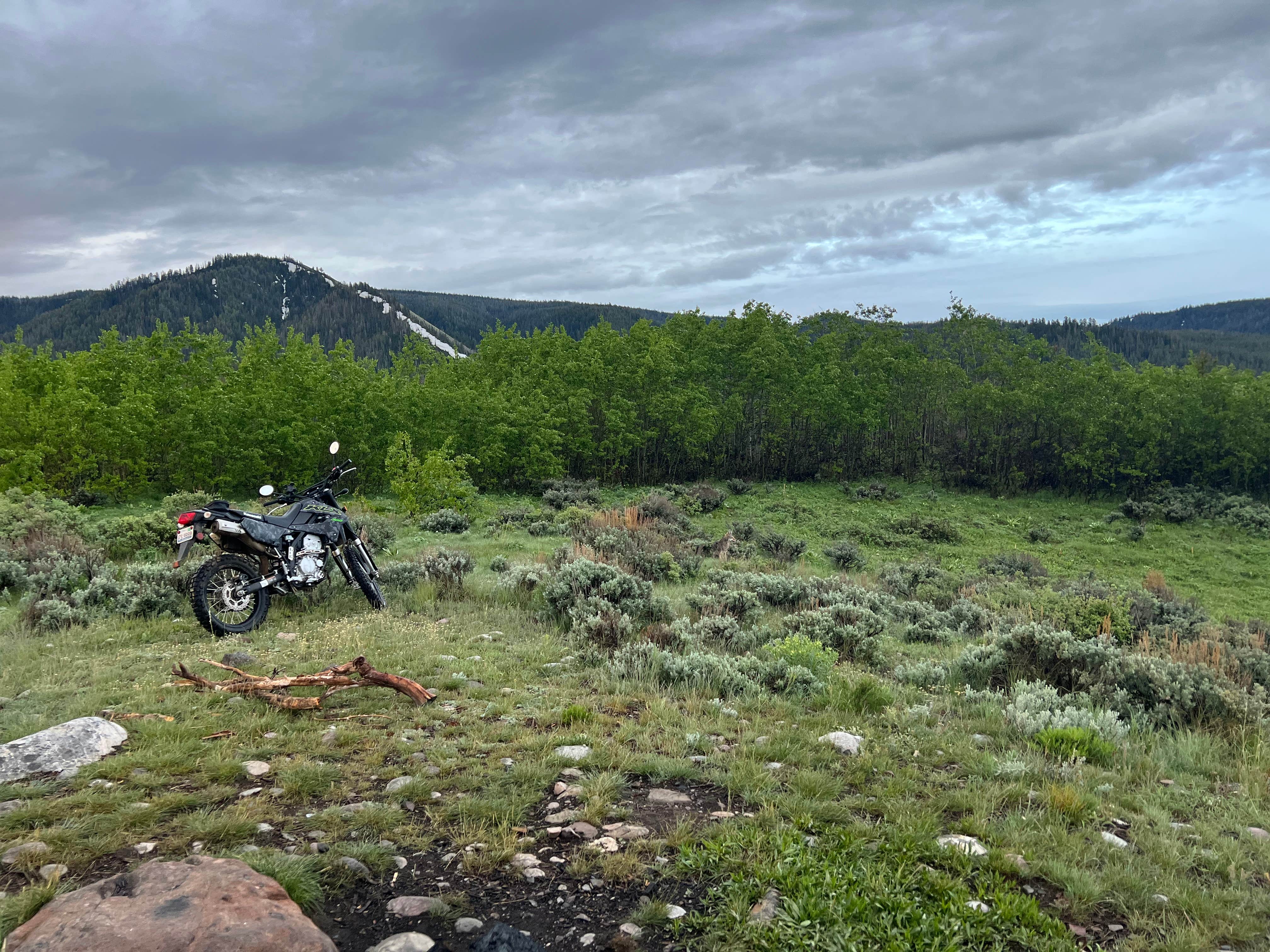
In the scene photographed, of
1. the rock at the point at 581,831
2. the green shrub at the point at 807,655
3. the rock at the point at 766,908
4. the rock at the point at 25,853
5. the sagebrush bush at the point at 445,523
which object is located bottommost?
the sagebrush bush at the point at 445,523

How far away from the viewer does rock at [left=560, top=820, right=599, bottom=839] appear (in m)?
3.68

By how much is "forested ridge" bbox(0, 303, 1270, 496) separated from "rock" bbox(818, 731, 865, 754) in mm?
24656

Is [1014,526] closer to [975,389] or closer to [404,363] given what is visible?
[975,389]

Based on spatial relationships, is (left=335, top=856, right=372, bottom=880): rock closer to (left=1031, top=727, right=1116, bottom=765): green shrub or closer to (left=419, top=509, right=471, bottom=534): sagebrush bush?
(left=1031, top=727, right=1116, bottom=765): green shrub

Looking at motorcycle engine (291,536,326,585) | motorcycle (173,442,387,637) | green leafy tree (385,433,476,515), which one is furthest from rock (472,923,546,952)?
green leafy tree (385,433,476,515)

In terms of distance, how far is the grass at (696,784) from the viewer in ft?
10.2

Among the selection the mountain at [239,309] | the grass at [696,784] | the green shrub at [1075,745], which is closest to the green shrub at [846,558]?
the grass at [696,784]

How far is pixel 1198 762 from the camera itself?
5.00 m

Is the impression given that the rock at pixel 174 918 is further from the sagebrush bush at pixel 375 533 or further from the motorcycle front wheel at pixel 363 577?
the sagebrush bush at pixel 375 533

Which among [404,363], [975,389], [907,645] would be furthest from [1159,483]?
[404,363]

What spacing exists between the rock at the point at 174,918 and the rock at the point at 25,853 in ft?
2.05

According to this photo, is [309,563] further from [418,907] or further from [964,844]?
[964,844]

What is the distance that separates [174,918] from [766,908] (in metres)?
2.28

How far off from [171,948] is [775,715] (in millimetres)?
4328
